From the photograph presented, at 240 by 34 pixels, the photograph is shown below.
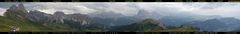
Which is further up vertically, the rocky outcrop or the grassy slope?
the rocky outcrop

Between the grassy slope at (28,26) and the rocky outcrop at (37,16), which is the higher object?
the rocky outcrop at (37,16)

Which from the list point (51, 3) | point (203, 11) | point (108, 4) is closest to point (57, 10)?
point (51, 3)

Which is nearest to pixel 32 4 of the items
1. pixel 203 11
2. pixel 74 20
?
pixel 74 20

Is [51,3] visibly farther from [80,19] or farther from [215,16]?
[215,16]

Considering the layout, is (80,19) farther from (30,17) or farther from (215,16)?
(215,16)

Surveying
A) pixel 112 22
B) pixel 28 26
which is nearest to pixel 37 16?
pixel 28 26

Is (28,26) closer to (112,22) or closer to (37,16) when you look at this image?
(37,16)

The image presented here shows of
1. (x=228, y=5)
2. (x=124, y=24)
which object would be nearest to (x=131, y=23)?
(x=124, y=24)
